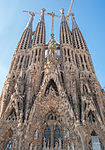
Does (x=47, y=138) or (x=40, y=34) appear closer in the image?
(x=47, y=138)

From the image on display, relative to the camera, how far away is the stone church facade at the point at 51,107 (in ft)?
51.4

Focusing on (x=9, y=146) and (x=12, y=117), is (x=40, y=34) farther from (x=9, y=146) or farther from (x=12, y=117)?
(x=9, y=146)

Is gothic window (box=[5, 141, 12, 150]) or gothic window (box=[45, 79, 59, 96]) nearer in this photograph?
gothic window (box=[5, 141, 12, 150])

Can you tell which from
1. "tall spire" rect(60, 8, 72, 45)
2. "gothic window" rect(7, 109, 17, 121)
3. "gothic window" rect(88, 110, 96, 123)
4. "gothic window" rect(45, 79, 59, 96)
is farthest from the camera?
"tall spire" rect(60, 8, 72, 45)

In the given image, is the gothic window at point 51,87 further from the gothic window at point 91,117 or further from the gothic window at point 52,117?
the gothic window at point 91,117

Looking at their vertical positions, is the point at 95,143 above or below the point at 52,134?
below

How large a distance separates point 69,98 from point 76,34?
17196 mm

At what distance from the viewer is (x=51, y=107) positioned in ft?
60.6

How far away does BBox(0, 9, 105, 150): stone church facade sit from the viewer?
51.4 ft

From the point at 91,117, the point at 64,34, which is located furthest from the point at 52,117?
the point at 64,34

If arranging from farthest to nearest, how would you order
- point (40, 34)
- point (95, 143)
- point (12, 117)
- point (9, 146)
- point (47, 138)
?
point (40, 34)
point (12, 117)
point (47, 138)
point (9, 146)
point (95, 143)

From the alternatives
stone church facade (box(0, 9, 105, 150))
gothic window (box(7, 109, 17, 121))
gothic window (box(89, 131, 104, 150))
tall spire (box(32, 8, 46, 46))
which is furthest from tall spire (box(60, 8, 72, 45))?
gothic window (box(89, 131, 104, 150))

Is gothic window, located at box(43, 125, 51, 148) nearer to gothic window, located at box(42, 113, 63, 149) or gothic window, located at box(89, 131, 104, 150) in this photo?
gothic window, located at box(42, 113, 63, 149)

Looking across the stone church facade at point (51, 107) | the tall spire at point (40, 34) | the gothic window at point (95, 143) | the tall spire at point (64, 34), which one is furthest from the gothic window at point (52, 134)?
the tall spire at point (64, 34)
